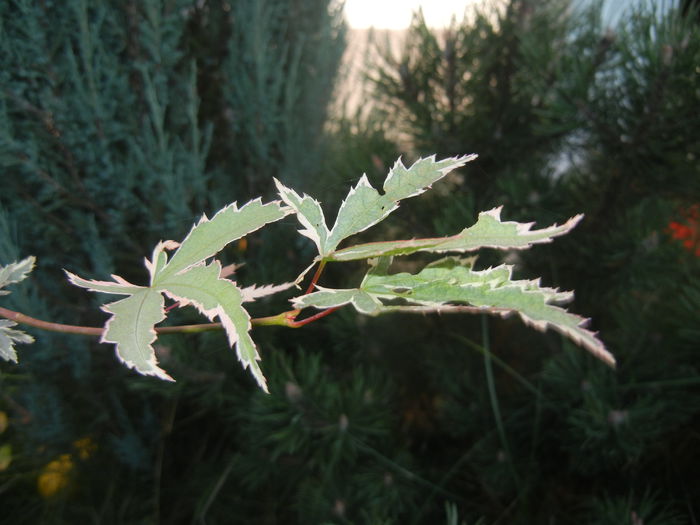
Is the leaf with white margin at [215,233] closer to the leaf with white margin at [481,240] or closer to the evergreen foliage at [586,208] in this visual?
the leaf with white margin at [481,240]

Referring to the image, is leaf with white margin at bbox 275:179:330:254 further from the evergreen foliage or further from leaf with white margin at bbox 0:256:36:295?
the evergreen foliage

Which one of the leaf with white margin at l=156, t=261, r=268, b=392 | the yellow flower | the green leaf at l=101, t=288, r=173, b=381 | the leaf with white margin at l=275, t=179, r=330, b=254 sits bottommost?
the yellow flower

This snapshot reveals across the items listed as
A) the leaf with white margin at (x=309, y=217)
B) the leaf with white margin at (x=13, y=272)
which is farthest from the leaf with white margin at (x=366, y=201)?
the leaf with white margin at (x=13, y=272)

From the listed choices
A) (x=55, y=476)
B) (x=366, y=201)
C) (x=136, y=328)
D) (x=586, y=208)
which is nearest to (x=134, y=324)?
(x=136, y=328)

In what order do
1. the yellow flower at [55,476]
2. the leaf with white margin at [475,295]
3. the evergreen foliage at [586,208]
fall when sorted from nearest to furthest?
the leaf with white margin at [475,295], the yellow flower at [55,476], the evergreen foliage at [586,208]

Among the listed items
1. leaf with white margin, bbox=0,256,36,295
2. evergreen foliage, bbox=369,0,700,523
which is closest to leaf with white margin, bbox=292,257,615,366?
leaf with white margin, bbox=0,256,36,295

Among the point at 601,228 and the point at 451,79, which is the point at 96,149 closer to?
the point at 451,79
